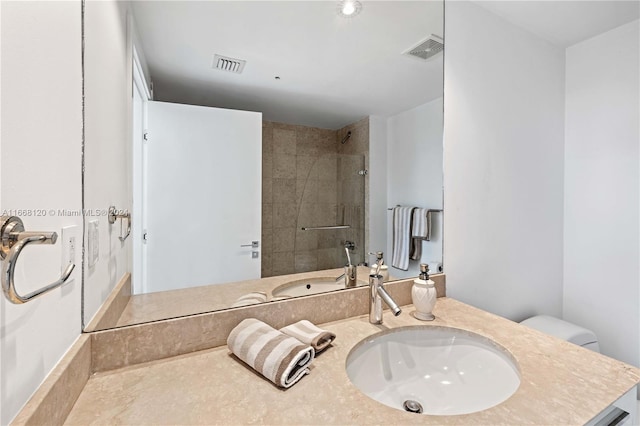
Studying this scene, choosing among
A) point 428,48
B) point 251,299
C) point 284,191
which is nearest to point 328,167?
point 284,191

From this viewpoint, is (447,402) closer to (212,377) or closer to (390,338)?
(390,338)

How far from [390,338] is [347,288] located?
0.23 meters

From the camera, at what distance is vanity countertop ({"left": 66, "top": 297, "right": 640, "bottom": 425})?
583mm

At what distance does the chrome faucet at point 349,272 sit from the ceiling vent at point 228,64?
2.42ft

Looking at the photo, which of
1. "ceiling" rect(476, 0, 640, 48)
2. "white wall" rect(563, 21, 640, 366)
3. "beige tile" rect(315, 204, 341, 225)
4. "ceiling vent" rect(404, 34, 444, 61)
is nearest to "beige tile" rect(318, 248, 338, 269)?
"beige tile" rect(315, 204, 341, 225)

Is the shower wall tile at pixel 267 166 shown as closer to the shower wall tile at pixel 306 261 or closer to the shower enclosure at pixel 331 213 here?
the shower enclosure at pixel 331 213

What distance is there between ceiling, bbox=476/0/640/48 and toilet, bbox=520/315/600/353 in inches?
60.9

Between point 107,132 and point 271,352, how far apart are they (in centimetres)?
71

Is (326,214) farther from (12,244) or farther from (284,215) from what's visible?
(12,244)

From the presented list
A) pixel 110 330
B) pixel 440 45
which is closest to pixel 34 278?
pixel 110 330

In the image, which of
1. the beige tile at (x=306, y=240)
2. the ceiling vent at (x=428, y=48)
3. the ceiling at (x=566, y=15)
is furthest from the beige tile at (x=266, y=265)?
the ceiling at (x=566, y=15)

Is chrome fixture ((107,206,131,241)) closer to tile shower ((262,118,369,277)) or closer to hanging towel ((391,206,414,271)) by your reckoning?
tile shower ((262,118,369,277))

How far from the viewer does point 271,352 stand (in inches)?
28.5

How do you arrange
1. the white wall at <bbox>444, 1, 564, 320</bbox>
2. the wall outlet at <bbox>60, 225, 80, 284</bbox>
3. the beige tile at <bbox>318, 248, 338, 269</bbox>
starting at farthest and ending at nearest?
the white wall at <bbox>444, 1, 564, 320</bbox> < the beige tile at <bbox>318, 248, 338, 269</bbox> < the wall outlet at <bbox>60, 225, 80, 284</bbox>
